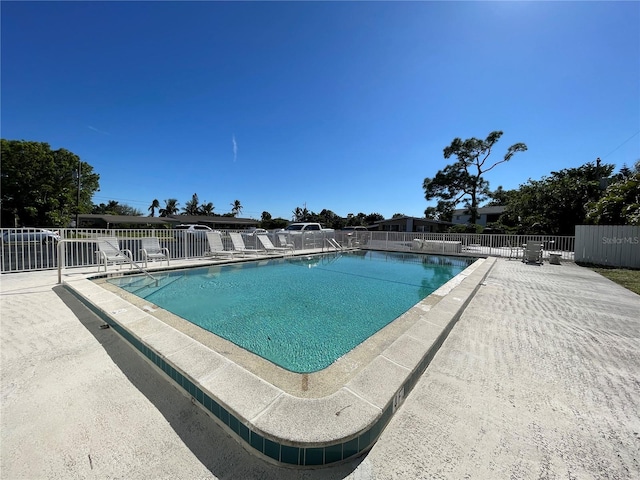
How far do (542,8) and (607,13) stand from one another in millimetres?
2196

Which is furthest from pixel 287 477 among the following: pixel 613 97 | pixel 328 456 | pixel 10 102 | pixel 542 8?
pixel 10 102

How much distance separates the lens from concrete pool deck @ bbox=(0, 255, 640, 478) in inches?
54.3

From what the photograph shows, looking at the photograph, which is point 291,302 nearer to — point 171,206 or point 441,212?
point 441,212

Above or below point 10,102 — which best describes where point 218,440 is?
below

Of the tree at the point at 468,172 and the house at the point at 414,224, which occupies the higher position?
the tree at the point at 468,172

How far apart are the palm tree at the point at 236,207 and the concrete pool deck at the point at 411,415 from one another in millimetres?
64717

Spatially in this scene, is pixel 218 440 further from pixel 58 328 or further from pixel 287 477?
pixel 58 328

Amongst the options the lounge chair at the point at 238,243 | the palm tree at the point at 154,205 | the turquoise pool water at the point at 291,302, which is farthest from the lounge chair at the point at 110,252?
the palm tree at the point at 154,205

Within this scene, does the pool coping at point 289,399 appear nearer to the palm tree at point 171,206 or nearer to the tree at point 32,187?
the tree at point 32,187

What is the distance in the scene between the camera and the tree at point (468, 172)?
2606 centimetres

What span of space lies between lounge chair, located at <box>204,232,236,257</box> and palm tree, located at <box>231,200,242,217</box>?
58.1 metres

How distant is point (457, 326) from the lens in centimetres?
354

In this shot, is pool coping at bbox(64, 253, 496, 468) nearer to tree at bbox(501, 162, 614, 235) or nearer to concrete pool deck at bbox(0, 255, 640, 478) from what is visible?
concrete pool deck at bbox(0, 255, 640, 478)

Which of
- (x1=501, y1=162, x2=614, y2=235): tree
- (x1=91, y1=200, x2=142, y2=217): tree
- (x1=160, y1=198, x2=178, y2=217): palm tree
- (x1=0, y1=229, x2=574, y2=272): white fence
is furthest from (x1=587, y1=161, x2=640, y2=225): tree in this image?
(x1=91, y1=200, x2=142, y2=217): tree
